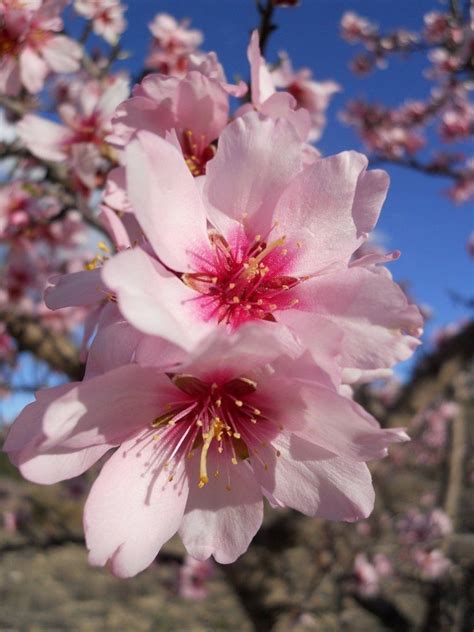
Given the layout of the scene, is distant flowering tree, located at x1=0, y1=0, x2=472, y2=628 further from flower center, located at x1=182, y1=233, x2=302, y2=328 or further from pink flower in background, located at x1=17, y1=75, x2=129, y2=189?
pink flower in background, located at x1=17, y1=75, x2=129, y2=189

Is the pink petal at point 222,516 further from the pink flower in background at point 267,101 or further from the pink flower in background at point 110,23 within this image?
the pink flower in background at point 110,23

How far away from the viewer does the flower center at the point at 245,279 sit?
672mm

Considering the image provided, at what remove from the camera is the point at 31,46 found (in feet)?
4.97

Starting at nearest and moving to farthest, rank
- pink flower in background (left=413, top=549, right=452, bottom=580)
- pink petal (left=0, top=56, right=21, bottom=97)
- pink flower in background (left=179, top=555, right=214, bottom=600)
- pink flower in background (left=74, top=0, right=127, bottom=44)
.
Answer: pink petal (left=0, top=56, right=21, bottom=97) < pink flower in background (left=74, top=0, right=127, bottom=44) < pink flower in background (left=413, top=549, right=452, bottom=580) < pink flower in background (left=179, top=555, right=214, bottom=600)

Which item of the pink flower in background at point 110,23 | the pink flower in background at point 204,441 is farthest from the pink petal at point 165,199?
the pink flower in background at point 110,23

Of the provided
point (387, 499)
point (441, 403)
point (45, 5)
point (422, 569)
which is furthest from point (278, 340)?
point (441, 403)

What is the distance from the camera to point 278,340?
0.51 meters

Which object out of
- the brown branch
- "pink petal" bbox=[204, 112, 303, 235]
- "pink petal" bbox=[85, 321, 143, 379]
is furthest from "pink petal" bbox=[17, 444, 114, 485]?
the brown branch

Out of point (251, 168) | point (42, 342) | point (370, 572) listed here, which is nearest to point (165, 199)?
point (251, 168)

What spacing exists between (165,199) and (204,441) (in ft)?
1.05

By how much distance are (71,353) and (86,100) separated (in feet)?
4.88

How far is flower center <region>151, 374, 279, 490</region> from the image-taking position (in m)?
0.67

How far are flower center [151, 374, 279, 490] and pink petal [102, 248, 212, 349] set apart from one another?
104 mm

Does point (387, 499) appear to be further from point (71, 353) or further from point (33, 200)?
point (33, 200)
